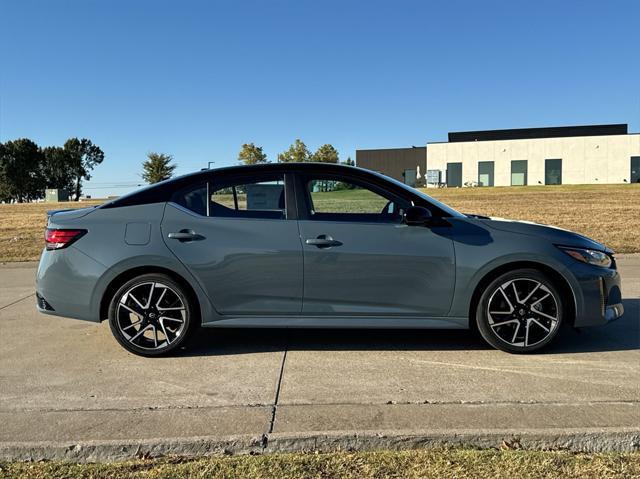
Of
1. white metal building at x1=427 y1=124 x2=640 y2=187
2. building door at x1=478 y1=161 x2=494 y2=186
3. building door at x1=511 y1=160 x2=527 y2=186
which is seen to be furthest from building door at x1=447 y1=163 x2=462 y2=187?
building door at x1=511 y1=160 x2=527 y2=186

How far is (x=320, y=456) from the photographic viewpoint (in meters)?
2.87

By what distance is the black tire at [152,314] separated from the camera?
4.49m

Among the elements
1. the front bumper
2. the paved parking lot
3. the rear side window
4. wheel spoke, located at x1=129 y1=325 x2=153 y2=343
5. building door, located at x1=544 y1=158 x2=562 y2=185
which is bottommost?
the paved parking lot

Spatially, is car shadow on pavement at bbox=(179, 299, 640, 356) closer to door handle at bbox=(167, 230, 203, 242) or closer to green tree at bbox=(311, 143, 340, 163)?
door handle at bbox=(167, 230, 203, 242)

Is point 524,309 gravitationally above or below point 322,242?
below

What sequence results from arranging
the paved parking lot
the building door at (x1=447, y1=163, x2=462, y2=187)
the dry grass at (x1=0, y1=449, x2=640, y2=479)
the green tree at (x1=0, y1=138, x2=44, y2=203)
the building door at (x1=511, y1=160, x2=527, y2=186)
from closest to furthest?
the dry grass at (x1=0, y1=449, x2=640, y2=479) < the paved parking lot < the building door at (x1=511, y1=160, x2=527, y2=186) < the building door at (x1=447, y1=163, x2=462, y2=187) < the green tree at (x1=0, y1=138, x2=44, y2=203)

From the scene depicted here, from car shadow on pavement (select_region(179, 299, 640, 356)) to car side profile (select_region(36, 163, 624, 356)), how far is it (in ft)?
1.24

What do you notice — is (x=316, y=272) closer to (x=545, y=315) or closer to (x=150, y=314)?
(x=150, y=314)

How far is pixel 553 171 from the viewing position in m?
61.3

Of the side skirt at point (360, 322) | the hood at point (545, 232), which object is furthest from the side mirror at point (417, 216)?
the side skirt at point (360, 322)

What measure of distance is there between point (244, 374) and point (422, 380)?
4.38ft

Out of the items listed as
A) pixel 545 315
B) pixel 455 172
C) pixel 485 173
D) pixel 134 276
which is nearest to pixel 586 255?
pixel 545 315

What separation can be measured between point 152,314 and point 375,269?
1.89 meters

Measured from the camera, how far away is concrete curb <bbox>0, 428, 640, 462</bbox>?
292 centimetres
